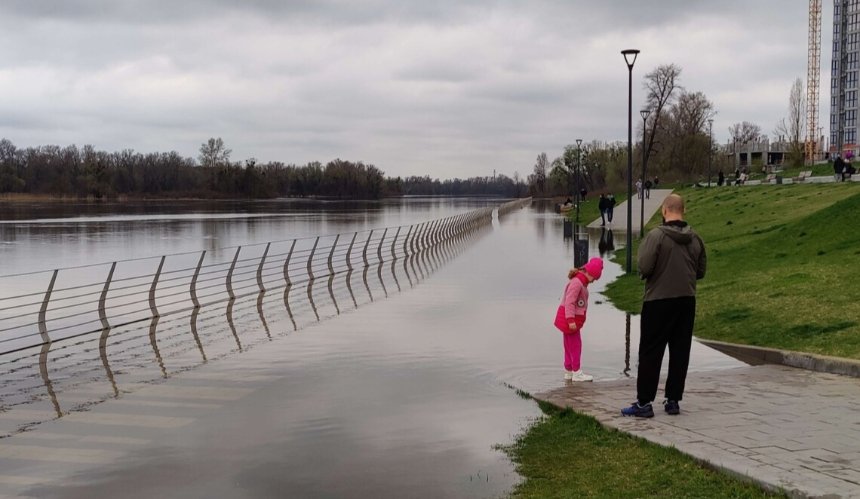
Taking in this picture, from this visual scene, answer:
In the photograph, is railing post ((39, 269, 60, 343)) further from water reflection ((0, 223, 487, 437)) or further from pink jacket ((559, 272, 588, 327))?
pink jacket ((559, 272, 588, 327))

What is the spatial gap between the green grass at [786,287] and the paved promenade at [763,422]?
162 cm

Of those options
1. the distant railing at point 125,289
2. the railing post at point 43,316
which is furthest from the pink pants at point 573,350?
the railing post at point 43,316

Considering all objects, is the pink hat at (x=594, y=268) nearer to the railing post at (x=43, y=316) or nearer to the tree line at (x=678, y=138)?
the railing post at (x=43, y=316)

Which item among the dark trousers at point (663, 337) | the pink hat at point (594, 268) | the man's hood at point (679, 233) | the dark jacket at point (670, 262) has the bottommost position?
the dark trousers at point (663, 337)

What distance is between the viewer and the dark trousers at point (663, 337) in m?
7.13

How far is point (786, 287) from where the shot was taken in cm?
1463

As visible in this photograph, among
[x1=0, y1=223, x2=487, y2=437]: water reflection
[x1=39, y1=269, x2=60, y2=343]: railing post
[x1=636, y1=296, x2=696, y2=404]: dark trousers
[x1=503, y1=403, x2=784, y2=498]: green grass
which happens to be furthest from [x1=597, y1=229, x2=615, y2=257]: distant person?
[x1=503, y1=403, x2=784, y2=498]: green grass

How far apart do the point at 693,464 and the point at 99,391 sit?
6641mm

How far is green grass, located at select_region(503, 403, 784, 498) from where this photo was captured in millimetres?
5535

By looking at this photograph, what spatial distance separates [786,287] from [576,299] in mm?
7123

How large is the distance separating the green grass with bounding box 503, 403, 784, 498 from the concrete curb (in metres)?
3.82

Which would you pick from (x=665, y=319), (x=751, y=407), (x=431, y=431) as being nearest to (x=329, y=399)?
(x=431, y=431)

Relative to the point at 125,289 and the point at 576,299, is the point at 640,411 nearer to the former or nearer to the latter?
the point at 576,299

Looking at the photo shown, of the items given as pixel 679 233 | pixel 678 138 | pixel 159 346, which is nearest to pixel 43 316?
pixel 159 346
